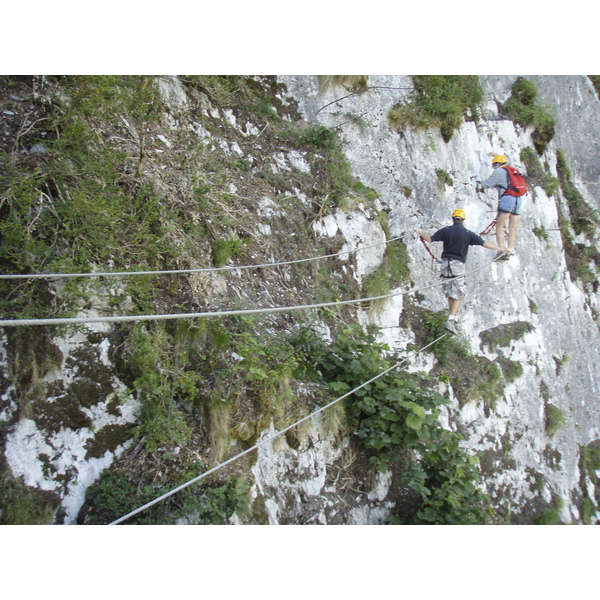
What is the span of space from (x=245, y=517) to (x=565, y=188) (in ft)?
37.8

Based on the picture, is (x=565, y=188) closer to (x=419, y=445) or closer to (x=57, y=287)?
(x=419, y=445)

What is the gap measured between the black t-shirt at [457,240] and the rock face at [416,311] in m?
0.47

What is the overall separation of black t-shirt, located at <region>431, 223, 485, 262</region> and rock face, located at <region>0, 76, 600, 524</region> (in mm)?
474

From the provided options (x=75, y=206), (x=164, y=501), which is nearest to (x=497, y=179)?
(x=75, y=206)

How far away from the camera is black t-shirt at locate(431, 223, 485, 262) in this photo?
20.1 ft

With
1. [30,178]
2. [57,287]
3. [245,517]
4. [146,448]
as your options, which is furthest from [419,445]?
[30,178]

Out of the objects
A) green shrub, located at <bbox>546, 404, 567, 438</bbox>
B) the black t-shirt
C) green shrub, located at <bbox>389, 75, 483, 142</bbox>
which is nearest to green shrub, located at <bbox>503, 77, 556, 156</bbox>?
green shrub, located at <bbox>389, 75, 483, 142</bbox>

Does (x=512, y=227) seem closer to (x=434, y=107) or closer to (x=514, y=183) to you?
(x=514, y=183)

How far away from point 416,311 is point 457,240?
1.40 metres

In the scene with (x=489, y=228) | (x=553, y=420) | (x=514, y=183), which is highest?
(x=514, y=183)

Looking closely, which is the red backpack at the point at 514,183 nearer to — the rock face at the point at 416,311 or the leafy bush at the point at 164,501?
the rock face at the point at 416,311

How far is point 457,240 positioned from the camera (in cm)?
616

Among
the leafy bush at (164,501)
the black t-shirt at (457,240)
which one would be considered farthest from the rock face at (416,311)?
the black t-shirt at (457,240)

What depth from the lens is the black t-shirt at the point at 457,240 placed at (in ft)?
20.1
